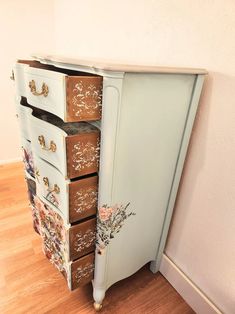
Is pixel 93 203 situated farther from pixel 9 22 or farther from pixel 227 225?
pixel 9 22

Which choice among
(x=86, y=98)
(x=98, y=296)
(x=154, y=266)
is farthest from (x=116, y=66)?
(x=154, y=266)

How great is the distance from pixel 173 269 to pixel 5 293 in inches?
32.6

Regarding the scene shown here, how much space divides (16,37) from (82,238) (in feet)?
6.09

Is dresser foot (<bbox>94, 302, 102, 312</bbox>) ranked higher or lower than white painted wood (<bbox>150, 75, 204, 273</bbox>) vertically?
lower

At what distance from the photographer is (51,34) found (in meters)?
2.01

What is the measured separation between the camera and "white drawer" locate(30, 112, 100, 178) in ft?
2.11

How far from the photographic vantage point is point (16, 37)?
186 cm

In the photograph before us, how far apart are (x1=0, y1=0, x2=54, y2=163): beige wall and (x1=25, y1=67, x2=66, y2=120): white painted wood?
55.9 inches

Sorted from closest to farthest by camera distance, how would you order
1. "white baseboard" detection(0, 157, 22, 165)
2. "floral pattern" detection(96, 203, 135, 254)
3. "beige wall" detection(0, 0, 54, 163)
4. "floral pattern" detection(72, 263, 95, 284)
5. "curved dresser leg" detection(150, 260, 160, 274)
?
"floral pattern" detection(96, 203, 135, 254) → "floral pattern" detection(72, 263, 95, 284) → "curved dresser leg" detection(150, 260, 160, 274) → "beige wall" detection(0, 0, 54, 163) → "white baseboard" detection(0, 157, 22, 165)

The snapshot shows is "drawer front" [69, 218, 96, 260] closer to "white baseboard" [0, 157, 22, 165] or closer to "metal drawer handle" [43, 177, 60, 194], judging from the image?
"metal drawer handle" [43, 177, 60, 194]

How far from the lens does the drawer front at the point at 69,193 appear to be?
71 cm

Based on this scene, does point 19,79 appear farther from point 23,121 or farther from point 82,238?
point 82,238

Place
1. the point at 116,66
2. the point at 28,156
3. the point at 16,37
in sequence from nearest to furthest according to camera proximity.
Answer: the point at 116,66 < the point at 28,156 < the point at 16,37

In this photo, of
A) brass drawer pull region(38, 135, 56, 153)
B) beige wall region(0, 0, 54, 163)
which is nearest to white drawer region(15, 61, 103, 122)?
brass drawer pull region(38, 135, 56, 153)
